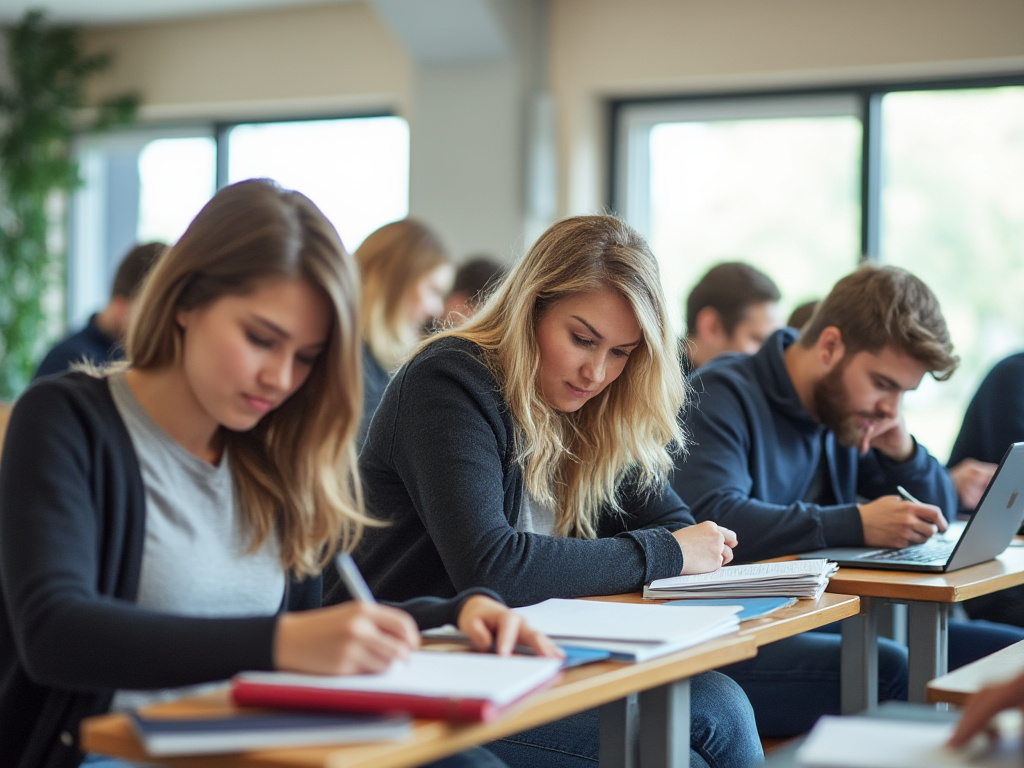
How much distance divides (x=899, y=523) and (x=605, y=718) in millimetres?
979

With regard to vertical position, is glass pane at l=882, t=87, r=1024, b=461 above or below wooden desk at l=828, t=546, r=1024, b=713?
above

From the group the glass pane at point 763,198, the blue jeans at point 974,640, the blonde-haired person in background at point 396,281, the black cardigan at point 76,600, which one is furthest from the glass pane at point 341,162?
the black cardigan at point 76,600

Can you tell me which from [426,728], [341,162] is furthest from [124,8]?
[426,728]

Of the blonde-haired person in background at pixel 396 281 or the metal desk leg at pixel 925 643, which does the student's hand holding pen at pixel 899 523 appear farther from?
the blonde-haired person in background at pixel 396 281

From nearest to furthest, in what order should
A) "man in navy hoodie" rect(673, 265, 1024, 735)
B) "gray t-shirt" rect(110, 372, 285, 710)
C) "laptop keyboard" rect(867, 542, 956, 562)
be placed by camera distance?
"gray t-shirt" rect(110, 372, 285, 710), "laptop keyboard" rect(867, 542, 956, 562), "man in navy hoodie" rect(673, 265, 1024, 735)

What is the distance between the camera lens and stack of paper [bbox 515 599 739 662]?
1.28 meters

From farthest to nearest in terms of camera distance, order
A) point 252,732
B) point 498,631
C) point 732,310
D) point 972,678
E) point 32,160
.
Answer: point 32,160, point 732,310, point 972,678, point 498,631, point 252,732

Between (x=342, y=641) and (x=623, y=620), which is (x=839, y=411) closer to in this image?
(x=623, y=620)

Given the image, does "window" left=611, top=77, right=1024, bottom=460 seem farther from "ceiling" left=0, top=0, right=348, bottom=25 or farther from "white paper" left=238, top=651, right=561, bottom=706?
"white paper" left=238, top=651, right=561, bottom=706

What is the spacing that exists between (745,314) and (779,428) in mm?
1012

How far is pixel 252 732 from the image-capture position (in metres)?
0.93

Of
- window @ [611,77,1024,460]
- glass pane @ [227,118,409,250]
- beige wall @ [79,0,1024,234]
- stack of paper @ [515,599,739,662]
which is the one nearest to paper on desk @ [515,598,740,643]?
stack of paper @ [515,599,739,662]

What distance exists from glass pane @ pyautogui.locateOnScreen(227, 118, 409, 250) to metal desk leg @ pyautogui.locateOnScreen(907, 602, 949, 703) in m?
3.99

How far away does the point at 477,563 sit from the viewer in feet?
5.38
